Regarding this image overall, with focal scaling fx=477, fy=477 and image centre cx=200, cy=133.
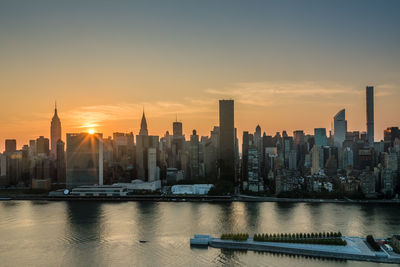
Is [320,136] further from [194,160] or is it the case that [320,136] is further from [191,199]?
[191,199]

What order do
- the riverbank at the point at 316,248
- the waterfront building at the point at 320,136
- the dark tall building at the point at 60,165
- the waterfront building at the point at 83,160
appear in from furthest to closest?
1. the waterfront building at the point at 320,136
2. the dark tall building at the point at 60,165
3. the waterfront building at the point at 83,160
4. the riverbank at the point at 316,248

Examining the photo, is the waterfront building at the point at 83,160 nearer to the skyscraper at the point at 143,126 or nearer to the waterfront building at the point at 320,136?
the skyscraper at the point at 143,126

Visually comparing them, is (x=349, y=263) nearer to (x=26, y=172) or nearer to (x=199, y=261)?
(x=199, y=261)

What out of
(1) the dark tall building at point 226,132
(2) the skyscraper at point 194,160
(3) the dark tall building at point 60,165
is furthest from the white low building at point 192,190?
(3) the dark tall building at point 60,165

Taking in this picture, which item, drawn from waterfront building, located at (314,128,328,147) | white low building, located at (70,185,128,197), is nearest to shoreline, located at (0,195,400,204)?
white low building, located at (70,185,128,197)

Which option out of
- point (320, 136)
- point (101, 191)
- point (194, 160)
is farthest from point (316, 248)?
point (320, 136)

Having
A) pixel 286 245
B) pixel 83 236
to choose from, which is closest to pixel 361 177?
pixel 286 245
